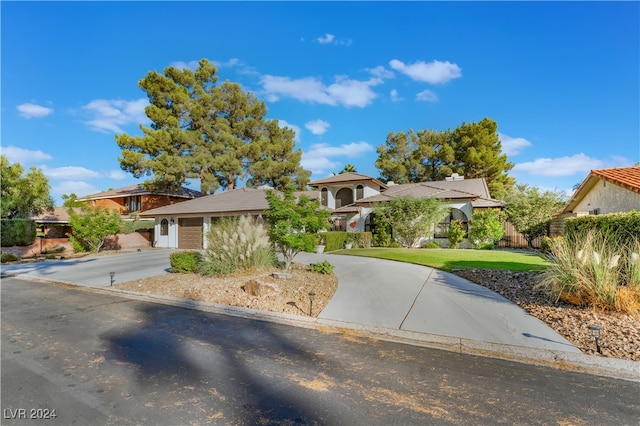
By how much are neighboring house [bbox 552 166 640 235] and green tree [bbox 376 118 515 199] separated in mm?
17251

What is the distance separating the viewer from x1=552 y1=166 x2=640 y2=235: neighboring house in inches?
476

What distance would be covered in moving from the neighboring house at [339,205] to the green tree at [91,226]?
4.36 meters

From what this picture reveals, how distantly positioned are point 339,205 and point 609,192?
1872 centimetres

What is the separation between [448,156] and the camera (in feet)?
126

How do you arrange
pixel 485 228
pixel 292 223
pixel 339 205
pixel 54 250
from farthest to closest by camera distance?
pixel 339 205 → pixel 54 250 → pixel 485 228 → pixel 292 223

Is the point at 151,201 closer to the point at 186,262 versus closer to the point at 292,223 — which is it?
the point at 186,262

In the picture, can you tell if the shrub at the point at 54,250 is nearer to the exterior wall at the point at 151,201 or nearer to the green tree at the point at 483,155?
the exterior wall at the point at 151,201

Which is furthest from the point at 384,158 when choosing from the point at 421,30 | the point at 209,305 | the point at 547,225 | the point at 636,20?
the point at 209,305

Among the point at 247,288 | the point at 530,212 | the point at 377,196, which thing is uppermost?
the point at 377,196

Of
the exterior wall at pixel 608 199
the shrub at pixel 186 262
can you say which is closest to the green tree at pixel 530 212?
the exterior wall at pixel 608 199

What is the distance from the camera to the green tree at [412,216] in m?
21.2

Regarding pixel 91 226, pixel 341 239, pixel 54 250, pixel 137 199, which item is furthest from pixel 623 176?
pixel 137 199

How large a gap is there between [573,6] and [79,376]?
16.0 metres

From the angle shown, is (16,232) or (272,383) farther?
(16,232)
